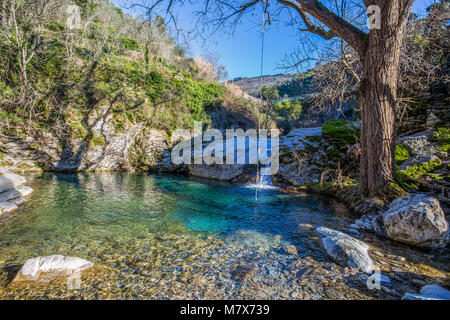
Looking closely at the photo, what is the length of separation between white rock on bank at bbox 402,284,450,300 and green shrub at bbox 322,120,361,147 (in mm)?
5944

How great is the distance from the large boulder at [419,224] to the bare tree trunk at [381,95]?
3.31 ft

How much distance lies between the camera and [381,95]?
144 inches

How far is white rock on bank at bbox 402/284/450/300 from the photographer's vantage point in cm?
154

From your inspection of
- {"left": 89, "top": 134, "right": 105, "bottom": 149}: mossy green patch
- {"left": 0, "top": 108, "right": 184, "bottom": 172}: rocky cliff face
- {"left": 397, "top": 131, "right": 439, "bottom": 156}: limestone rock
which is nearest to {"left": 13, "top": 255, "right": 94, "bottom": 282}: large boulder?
{"left": 397, "top": 131, "right": 439, "bottom": 156}: limestone rock

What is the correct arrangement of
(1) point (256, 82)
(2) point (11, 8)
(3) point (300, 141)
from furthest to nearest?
1. (1) point (256, 82)
2. (3) point (300, 141)
3. (2) point (11, 8)

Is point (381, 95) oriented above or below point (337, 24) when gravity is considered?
below

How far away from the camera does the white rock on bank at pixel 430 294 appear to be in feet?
5.06

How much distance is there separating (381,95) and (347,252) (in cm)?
292

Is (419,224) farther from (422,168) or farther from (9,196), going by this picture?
(9,196)

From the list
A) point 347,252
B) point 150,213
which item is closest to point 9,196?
point 150,213

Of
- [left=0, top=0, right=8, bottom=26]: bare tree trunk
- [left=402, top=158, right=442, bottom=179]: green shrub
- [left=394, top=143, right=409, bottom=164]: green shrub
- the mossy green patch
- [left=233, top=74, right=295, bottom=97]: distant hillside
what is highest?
[left=233, top=74, right=295, bottom=97]: distant hillside

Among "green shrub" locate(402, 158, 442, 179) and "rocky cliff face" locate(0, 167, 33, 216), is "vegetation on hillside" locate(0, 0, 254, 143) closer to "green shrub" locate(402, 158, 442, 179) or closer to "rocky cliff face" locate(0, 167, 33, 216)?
"rocky cliff face" locate(0, 167, 33, 216)

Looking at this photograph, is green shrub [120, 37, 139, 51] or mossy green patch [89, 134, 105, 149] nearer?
mossy green patch [89, 134, 105, 149]
